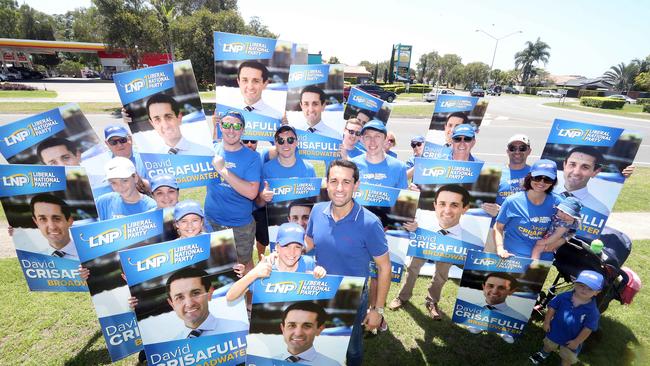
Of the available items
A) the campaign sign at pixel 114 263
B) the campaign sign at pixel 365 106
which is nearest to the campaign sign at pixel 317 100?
the campaign sign at pixel 365 106

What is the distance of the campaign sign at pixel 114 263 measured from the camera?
2.96 meters

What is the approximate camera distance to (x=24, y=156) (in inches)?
158

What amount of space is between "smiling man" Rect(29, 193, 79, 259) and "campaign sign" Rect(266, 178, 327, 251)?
7.38 ft

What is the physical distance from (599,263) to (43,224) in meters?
6.50

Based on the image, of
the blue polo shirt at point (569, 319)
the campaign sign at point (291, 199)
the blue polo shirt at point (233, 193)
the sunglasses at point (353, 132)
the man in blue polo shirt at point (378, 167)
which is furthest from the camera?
the sunglasses at point (353, 132)

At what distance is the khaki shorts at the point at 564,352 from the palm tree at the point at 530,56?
397 ft

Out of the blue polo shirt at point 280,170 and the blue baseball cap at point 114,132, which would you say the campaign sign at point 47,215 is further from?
the blue polo shirt at point 280,170

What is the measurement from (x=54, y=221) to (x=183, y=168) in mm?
1456

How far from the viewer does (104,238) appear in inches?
118

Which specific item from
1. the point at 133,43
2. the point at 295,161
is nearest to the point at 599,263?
the point at 295,161

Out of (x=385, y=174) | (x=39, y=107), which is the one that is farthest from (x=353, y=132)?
(x=39, y=107)

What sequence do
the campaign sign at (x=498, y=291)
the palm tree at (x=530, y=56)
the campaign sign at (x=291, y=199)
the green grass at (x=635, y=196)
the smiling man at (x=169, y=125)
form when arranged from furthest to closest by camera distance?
the palm tree at (x=530, y=56)
the green grass at (x=635, y=196)
the campaign sign at (x=291, y=199)
the smiling man at (x=169, y=125)
the campaign sign at (x=498, y=291)

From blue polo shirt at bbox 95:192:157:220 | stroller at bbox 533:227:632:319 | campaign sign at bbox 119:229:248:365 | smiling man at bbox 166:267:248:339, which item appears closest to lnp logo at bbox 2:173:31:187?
blue polo shirt at bbox 95:192:157:220

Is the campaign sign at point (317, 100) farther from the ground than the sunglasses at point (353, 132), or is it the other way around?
the campaign sign at point (317, 100)
